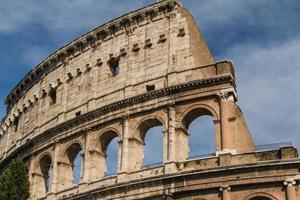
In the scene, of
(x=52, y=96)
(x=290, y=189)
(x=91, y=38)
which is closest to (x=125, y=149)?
(x=91, y=38)

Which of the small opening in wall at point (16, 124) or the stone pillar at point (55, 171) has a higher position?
the small opening in wall at point (16, 124)

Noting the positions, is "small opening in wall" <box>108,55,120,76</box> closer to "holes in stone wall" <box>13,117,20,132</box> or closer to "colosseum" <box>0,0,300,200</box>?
"colosseum" <box>0,0,300,200</box>

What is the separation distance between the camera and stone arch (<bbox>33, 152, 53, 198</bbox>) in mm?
30500

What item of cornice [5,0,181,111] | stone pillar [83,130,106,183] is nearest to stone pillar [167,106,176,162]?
stone pillar [83,130,106,183]

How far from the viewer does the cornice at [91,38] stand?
95.1ft

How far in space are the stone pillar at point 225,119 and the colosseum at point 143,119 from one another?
4 centimetres

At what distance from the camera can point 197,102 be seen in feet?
85.3

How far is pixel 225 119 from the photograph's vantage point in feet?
81.8

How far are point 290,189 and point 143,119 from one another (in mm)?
7687

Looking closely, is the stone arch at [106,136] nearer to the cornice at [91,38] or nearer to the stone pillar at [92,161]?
the stone pillar at [92,161]

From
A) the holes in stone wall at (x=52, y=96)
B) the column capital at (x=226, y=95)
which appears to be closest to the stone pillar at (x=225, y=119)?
the column capital at (x=226, y=95)

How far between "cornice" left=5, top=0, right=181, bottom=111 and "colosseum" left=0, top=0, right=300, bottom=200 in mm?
55

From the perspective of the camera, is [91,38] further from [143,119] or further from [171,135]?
[171,135]

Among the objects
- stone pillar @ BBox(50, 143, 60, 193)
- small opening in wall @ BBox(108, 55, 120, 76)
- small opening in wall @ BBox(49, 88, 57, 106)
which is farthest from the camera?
small opening in wall @ BBox(49, 88, 57, 106)
